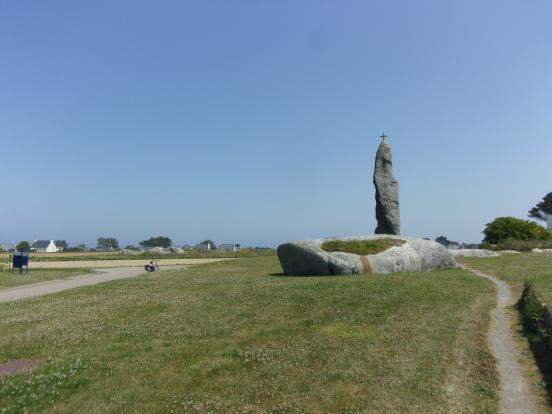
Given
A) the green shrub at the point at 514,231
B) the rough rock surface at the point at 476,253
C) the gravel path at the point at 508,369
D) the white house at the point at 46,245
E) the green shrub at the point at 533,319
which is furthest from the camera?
the white house at the point at 46,245

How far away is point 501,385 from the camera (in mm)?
9078

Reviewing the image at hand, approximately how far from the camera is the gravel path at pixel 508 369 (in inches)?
318

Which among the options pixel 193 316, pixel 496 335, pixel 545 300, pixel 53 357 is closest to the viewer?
pixel 53 357

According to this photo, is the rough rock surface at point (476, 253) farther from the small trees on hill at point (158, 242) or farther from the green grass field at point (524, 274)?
the small trees on hill at point (158, 242)

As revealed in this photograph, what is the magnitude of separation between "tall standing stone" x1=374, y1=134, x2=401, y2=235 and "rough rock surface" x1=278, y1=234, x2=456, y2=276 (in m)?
5.90

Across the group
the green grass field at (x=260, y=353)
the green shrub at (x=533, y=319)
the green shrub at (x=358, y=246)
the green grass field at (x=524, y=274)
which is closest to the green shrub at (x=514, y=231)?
the green grass field at (x=524, y=274)

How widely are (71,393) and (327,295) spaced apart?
12.2 meters

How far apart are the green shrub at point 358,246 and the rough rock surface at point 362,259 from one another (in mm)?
427

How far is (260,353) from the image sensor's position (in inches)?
441

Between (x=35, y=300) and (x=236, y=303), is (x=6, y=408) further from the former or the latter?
(x=35, y=300)

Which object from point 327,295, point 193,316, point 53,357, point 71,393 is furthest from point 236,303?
point 71,393

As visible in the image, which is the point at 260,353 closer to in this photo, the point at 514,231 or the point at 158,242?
the point at 514,231

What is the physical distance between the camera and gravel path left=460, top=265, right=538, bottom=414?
26.5 feet

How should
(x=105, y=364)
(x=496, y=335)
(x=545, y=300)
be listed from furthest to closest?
(x=545, y=300), (x=496, y=335), (x=105, y=364)
